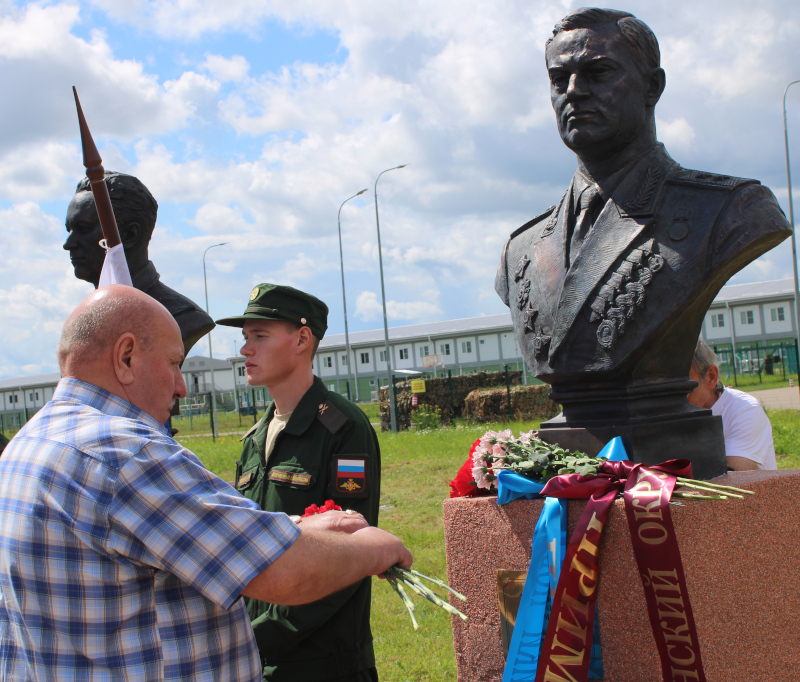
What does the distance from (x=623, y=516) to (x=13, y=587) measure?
181 centimetres

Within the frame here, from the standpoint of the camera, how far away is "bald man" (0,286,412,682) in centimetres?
145

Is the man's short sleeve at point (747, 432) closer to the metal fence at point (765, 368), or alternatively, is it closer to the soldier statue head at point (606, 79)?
the soldier statue head at point (606, 79)

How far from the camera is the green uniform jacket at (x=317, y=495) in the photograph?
2369 millimetres

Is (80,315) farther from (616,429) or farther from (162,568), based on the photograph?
(616,429)

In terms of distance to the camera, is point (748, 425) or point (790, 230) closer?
point (790, 230)

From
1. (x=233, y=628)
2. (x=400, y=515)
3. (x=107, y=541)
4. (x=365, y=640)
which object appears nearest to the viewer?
(x=107, y=541)

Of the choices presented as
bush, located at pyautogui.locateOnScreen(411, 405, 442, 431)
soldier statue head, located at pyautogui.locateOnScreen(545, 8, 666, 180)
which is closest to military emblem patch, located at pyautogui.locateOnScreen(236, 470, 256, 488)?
soldier statue head, located at pyautogui.locateOnScreen(545, 8, 666, 180)

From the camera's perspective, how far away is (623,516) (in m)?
2.41

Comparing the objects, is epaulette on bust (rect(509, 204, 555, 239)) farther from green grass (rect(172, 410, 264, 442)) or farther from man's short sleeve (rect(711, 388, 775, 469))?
green grass (rect(172, 410, 264, 442))

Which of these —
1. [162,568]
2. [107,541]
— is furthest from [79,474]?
[162,568]

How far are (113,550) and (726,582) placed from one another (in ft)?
6.53

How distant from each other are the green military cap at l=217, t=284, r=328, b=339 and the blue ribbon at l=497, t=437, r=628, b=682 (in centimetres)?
128

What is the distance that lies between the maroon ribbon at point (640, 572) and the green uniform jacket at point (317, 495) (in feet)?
2.18

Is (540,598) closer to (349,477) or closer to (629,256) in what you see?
(349,477)
